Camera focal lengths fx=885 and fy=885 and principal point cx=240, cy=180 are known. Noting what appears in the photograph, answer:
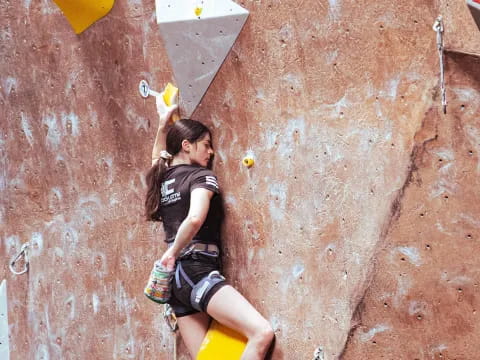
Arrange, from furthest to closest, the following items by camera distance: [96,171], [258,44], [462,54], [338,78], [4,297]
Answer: [4,297] < [96,171] < [258,44] < [338,78] < [462,54]

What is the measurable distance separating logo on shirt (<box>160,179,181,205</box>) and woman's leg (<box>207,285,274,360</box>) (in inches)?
15.6

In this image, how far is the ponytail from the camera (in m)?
3.44

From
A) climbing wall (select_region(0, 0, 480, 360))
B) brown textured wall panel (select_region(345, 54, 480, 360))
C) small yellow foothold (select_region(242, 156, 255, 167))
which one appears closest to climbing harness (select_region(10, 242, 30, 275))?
climbing wall (select_region(0, 0, 480, 360))

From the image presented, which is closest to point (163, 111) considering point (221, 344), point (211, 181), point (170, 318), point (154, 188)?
point (154, 188)

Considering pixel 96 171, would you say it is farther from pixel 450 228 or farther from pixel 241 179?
pixel 450 228

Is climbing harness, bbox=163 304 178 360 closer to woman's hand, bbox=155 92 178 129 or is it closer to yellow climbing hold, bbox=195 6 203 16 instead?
woman's hand, bbox=155 92 178 129

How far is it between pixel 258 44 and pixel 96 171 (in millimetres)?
1059

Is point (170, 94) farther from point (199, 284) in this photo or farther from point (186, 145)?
point (199, 284)

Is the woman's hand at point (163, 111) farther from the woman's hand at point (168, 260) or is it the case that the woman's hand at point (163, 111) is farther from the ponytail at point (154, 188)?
the woman's hand at point (168, 260)

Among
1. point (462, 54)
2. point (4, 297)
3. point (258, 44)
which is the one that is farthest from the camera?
point (4, 297)

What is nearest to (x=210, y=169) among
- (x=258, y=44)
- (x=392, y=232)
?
(x=258, y=44)

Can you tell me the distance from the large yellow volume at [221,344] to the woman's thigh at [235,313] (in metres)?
0.05

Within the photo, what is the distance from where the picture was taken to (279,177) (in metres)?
3.26

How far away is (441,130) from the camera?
2832mm
